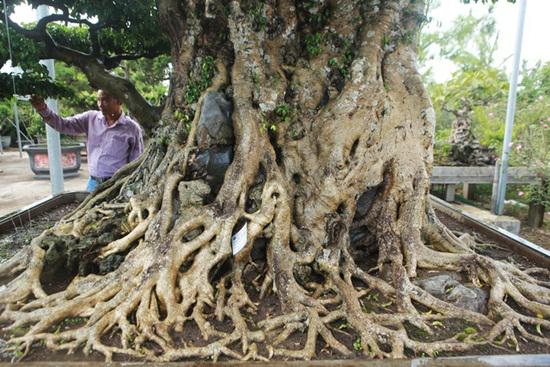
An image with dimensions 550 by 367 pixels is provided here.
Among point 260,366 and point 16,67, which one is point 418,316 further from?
point 16,67

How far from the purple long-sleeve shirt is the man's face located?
0.09 metres

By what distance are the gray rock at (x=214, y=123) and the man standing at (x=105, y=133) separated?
157 cm

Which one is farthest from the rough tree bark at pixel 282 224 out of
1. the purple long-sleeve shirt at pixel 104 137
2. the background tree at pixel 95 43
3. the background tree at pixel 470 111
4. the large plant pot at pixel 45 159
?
the large plant pot at pixel 45 159

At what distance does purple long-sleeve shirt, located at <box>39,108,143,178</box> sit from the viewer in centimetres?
393

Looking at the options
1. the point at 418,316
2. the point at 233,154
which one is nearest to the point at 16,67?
the point at 233,154

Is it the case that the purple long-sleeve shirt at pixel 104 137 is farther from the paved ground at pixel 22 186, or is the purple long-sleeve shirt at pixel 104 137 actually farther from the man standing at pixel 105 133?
the paved ground at pixel 22 186

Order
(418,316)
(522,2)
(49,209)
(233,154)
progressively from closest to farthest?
(418,316), (233,154), (49,209), (522,2)

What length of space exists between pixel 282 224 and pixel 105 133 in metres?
2.47

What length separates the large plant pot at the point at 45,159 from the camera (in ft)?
29.3

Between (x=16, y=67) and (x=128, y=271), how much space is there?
198cm

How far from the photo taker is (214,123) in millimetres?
2727

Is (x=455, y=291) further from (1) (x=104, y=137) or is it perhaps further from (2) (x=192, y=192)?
(1) (x=104, y=137)

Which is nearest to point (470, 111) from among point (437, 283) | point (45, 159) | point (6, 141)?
point (437, 283)

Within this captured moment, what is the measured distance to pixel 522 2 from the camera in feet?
16.4
